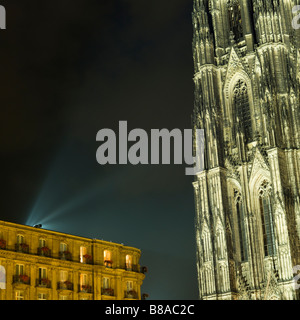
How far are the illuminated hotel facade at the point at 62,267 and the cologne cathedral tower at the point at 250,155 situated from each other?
7934 millimetres

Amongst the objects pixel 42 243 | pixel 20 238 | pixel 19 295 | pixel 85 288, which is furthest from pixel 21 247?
pixel 85 288

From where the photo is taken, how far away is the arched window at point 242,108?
55.4 meters

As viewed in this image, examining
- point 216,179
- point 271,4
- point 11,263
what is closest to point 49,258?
point 11,263

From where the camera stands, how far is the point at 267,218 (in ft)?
170

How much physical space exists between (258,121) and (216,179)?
6.10 m

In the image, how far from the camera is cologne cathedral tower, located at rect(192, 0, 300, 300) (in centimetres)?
4984

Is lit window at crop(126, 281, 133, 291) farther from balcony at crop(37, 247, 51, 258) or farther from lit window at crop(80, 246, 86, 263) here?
balcony at crop(37, 247, 51, 258)

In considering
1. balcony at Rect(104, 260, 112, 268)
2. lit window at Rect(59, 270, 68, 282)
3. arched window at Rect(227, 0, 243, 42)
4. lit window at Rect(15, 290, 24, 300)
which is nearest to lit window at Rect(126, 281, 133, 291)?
balcony at Rect(104, 260, 112, 268)

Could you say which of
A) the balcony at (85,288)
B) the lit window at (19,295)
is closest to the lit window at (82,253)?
the balcony at (85,288)

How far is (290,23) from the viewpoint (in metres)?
56.5

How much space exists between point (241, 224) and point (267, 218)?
2.43 metres

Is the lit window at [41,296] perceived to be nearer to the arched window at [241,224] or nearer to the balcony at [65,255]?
the balcony at [65,255]

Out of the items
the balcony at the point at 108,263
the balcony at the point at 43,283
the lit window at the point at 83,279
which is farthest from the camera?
the balcony at the point at 108,263
